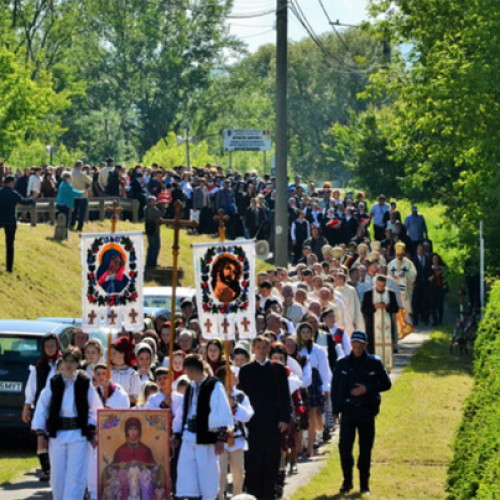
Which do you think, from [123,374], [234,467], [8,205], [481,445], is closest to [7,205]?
[8,205]

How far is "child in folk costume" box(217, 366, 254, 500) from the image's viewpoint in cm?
1606

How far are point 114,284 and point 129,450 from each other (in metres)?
2.23

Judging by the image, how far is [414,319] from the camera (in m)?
35.8

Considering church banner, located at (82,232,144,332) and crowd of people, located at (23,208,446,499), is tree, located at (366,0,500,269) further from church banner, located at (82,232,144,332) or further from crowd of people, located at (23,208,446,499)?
church banner, located at (82,232,144,332)

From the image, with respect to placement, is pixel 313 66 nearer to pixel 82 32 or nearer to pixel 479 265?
pixel 82 32

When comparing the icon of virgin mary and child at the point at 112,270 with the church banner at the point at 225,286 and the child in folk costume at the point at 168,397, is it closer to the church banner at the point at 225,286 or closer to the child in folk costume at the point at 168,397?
the church banner at the point at 225,286

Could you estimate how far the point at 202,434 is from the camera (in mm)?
15227

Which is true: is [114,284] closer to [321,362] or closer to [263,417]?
[263,417]

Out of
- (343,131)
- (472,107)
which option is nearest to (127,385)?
(472,107)

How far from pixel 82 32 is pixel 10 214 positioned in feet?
211

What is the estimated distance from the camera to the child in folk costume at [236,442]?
16062mm

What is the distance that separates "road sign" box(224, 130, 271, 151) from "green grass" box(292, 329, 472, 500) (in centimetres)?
1018

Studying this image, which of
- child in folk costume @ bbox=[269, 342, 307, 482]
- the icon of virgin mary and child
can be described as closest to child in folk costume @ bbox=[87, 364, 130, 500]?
the icon of virgin mary and child

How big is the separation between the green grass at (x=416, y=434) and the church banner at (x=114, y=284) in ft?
8.33
